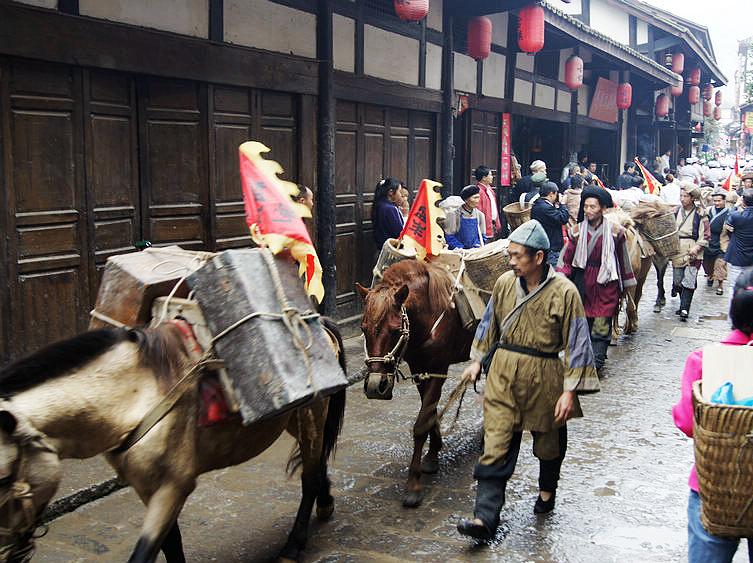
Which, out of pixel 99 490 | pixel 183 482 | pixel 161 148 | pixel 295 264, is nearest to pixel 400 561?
pixel 183 482

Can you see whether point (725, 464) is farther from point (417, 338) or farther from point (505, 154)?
point (505, 154)

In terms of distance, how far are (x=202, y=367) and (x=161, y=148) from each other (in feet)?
15.6

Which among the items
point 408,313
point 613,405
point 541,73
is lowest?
point 613,405

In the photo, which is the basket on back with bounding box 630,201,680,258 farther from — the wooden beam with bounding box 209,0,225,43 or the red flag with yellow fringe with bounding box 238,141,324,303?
the red flag with yellow fringe with bounding box 238,141,324,303

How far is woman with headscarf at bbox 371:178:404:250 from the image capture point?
10.8 meters

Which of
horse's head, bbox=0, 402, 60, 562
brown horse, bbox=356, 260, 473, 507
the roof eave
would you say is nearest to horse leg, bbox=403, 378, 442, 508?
brown horse, bbox=356, 260, 473, 507

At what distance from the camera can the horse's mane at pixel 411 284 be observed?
5.53 m

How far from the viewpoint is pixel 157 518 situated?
3729 millimetres

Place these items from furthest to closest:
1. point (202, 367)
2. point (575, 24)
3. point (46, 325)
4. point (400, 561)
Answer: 1. point (575, 24)
2. point (46, 325)
3. point (400, 561)
4. point (202, 367)

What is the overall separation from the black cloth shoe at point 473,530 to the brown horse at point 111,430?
131 cm

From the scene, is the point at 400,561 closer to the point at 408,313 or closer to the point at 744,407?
the point at 408,313

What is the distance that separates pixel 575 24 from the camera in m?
16.0

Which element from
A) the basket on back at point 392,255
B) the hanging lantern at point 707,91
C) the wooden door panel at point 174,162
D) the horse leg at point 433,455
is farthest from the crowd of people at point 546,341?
the hanging lantern at point 707,91

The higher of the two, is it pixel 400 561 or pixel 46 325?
pixel 46 325
